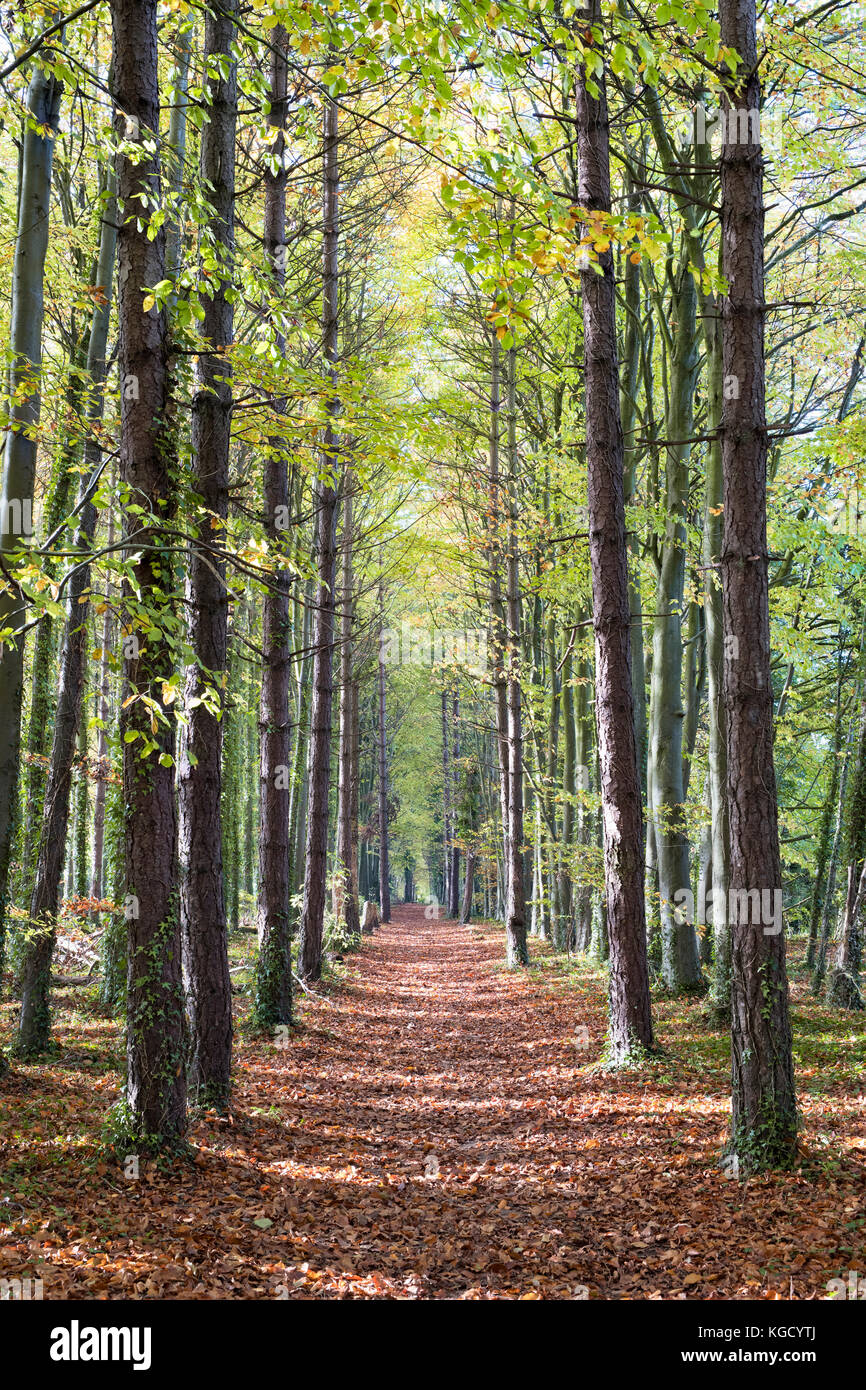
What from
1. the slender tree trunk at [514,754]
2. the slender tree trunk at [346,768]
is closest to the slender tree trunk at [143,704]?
the slender tree trunk at [514,754]

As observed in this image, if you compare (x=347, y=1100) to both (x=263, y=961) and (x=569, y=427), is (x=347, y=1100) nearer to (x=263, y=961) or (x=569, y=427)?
(x=263, y=961)

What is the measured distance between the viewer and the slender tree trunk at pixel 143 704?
522 cm

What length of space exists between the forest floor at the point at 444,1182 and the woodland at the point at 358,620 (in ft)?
0.12

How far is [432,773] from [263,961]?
106 feet

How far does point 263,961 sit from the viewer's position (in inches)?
387

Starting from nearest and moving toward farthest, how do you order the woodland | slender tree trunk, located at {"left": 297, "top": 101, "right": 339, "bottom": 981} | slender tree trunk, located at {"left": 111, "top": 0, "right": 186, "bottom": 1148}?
the woodland → slender tree trunk, located at {"left": 111, "top": 0, "right": 186, "bottom": 1148} → slender tree trunk, located at {"left": 297, "top": 101, "right": 339, "bottom": 981}

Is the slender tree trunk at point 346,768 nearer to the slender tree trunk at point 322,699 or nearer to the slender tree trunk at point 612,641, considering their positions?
the slender tree trunk at point 322,699

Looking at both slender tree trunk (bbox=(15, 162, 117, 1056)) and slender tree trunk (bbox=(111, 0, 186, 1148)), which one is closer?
slender tree trunk (bbox=(111, 0, 186, 1148))

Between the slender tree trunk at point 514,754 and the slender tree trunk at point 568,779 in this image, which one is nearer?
the slender tree trunk at point 514,754

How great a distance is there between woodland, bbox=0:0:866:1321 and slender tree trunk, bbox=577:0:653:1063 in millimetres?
42

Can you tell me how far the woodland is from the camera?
462 cm

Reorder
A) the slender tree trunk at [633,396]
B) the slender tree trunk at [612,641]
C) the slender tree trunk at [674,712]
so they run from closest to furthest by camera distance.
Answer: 1. the slender tree trunk at [612,641]
2. the slender tree trunk at [674,712]
3. the slender tree trunk at [633,396]

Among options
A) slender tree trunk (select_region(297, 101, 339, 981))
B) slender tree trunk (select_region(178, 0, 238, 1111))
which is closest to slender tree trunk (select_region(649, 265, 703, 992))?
slender tree trunk (select_region(297, 101, 339, 981))

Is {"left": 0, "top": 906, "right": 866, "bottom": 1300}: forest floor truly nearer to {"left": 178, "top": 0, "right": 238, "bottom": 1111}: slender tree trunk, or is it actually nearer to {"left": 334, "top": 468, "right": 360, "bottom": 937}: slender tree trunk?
{"left": 178, "top": 0, "right": 238, "bottom": 1111}: slender tree trunk
